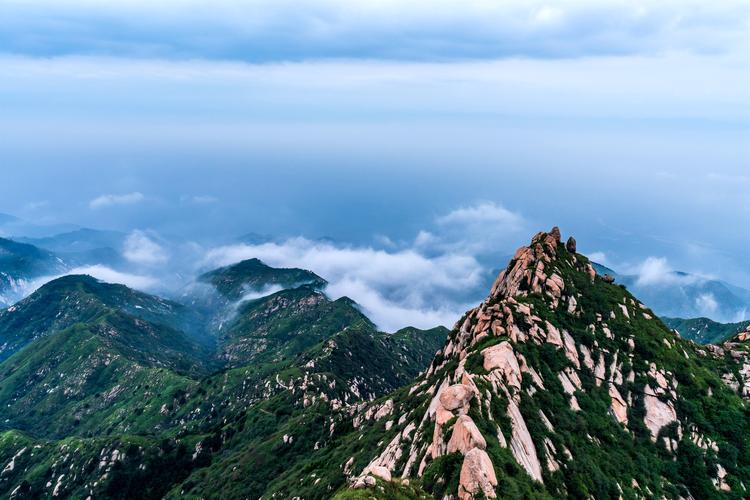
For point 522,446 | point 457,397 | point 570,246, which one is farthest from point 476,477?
point 570,246

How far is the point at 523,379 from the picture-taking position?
94.9m

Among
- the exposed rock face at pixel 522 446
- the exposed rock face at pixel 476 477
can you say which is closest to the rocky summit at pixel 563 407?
the exposed rock face at pixel 476 477

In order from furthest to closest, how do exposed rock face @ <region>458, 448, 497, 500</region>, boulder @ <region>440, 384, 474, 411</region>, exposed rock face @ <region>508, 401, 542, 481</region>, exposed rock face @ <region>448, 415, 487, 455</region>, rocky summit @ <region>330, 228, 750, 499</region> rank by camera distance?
1. boulder @ <region>440, 384, 474, 411</region>
2. exposed rock face @ <region>508, 401, 542, 481</region>
3. rocky summit @ <region>330, 228, 750, 499</region>
4. exposed rock face @ <region>448, 415, 487, 455</region>
5. exposed rock face @ <region>458, 448, 497, 500</region>

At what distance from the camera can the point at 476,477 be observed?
197 ft

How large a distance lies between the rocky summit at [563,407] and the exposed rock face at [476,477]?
0.49 feet

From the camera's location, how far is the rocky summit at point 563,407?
7044 cm

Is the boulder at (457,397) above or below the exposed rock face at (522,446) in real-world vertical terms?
above

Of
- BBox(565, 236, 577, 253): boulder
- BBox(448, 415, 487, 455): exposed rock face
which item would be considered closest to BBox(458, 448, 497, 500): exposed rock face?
BBox(448, 415, 487, 455): exposed rock face

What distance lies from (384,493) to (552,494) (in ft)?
97.0

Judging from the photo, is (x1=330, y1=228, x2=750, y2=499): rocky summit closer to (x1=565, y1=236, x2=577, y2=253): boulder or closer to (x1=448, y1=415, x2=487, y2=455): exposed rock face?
(x1=448, y1=415, x2=487, y2=455): exposed rock face

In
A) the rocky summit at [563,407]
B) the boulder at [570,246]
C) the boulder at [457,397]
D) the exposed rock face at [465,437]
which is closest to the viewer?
the exposed rock face at [465,437]

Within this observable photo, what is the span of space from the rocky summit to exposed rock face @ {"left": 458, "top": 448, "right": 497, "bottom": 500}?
0.15 meters

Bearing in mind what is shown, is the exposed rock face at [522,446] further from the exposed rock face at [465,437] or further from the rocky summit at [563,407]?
the exposed rock face at [465,437]

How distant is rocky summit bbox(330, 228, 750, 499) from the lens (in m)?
70.4
